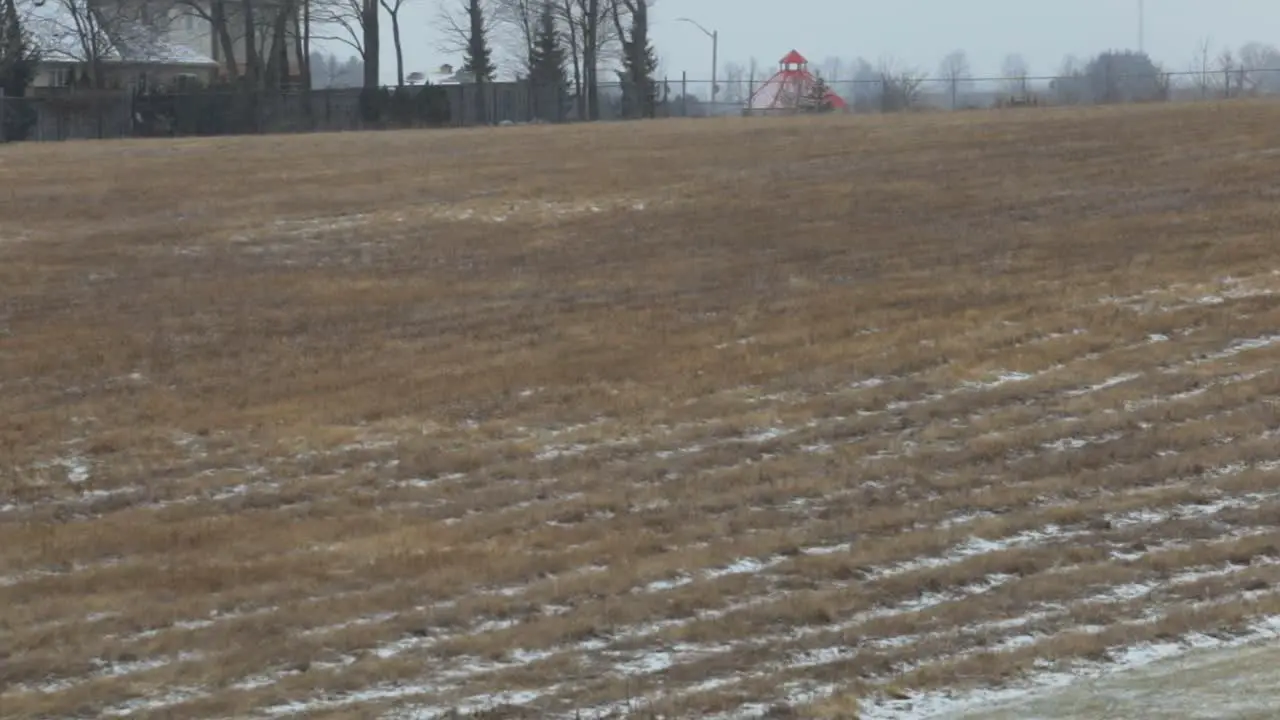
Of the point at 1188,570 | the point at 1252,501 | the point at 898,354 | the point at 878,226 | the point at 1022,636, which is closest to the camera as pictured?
the point at 1022,636

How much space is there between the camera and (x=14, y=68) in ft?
180

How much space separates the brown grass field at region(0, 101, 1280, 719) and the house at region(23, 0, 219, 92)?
43398mm

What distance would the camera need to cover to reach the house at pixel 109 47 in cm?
6450

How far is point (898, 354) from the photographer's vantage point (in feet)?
46.0

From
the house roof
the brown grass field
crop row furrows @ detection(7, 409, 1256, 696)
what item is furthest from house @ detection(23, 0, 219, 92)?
crop row furrows @ detection(7, 409, 1256, 696)

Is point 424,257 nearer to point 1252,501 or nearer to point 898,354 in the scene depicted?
point 898,354

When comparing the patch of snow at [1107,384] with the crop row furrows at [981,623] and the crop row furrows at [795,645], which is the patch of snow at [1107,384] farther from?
the crop row furrows at [795,645]

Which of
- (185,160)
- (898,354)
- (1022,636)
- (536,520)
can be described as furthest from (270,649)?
(185,160)

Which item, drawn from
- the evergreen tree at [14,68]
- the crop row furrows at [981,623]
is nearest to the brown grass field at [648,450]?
the crop row furrows at [981,623]

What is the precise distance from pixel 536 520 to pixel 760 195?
1392 cm

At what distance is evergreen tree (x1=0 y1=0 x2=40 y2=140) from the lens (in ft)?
165

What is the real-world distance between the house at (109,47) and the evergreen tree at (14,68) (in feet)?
10.8

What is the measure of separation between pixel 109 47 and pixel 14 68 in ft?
37.4

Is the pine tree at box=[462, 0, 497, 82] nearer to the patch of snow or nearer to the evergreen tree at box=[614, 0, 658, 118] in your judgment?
the evergreen tree at box=[614, 0, 658, 118]
